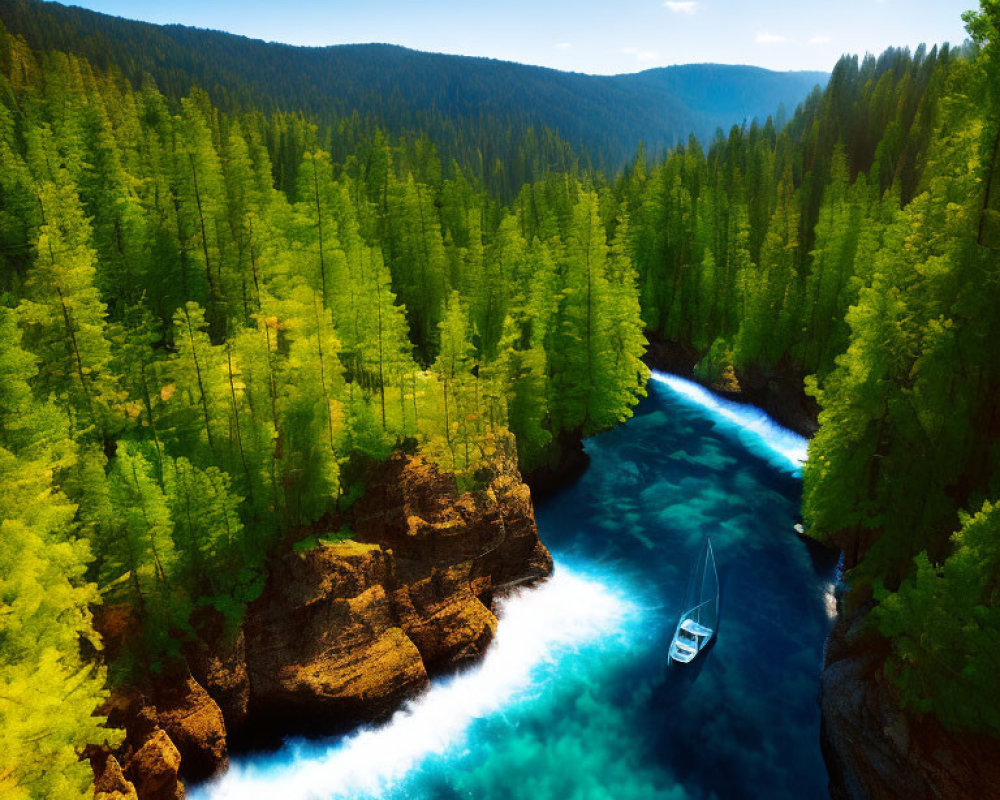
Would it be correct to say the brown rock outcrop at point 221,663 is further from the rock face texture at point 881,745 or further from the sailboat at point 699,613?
the rock face texture at point 881,745

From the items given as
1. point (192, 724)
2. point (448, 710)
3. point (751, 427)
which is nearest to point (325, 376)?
point (192, 724)

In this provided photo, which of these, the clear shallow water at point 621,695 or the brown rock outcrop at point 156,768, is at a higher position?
the brown rock outcrop at point 156,768

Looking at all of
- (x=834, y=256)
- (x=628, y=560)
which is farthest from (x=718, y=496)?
(x=834, y=256)

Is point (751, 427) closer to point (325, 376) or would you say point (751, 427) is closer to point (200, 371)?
point (325, 376)

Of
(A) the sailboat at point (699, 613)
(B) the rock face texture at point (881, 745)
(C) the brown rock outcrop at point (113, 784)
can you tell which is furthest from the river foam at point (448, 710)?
(B) the rock face texture at point (881, 745)

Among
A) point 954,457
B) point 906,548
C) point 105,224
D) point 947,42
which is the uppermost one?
point 947,42

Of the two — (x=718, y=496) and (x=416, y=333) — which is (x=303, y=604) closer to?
(x=718, y=496)

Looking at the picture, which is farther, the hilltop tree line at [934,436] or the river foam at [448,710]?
the river foam at [448,710]

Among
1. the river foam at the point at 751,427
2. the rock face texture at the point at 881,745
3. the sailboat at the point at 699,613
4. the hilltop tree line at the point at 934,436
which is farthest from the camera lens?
the river foam at the point at 751,427
